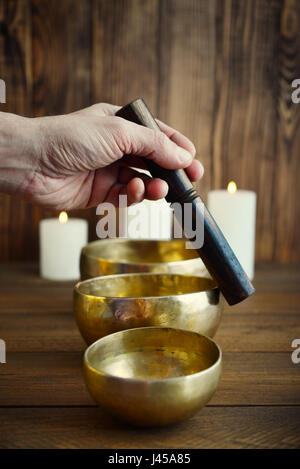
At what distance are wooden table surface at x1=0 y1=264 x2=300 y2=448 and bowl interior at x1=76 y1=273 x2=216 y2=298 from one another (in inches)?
3.8

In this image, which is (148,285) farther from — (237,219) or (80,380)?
(237,219)

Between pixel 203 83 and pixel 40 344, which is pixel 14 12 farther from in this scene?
pixel 40 344

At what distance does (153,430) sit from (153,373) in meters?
0.10

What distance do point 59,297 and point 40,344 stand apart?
26 cm

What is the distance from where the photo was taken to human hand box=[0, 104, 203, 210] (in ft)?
2.60

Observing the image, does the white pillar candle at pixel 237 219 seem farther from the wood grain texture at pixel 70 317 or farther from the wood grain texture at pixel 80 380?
the wood grain texture at pixel 80 380

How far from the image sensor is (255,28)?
1.33m

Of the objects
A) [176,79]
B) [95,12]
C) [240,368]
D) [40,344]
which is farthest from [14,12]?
[240,368]

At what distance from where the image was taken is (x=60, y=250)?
4.00 ft

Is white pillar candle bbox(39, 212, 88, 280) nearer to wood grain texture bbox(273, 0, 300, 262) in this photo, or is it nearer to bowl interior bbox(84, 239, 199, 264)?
bowl interior bbox(84, 239, 199, 264)
